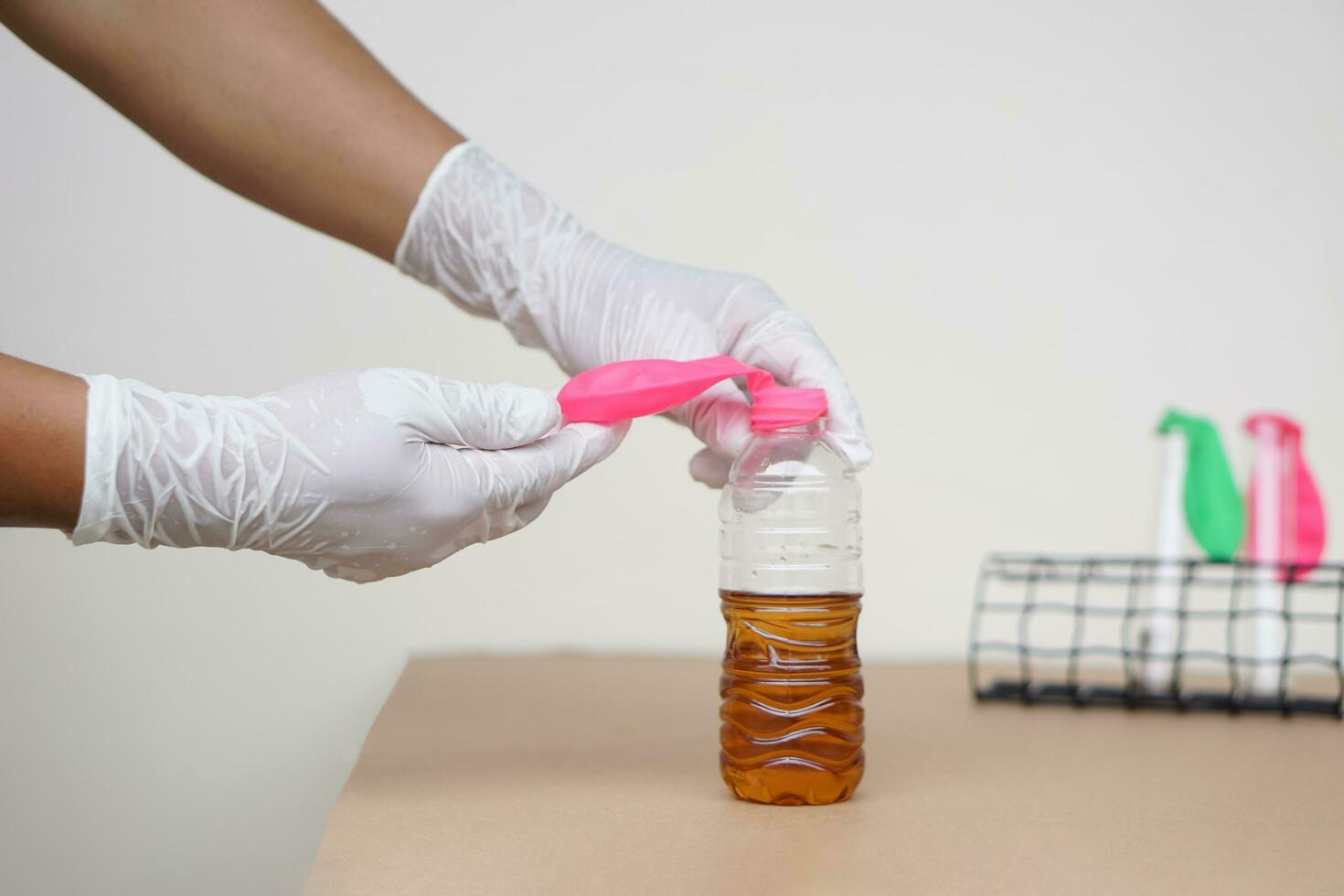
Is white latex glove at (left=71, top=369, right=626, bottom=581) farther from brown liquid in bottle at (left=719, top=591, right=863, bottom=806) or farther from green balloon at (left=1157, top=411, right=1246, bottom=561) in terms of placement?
green balloon at (left=1157, top=411, right=1246, bottom=561)

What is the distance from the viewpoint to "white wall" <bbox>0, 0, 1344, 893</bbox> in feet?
6.34

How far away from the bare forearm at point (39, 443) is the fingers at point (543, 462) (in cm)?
34

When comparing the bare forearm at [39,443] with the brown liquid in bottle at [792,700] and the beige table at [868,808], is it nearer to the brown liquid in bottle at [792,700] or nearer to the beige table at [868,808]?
the beige table at [868,808]

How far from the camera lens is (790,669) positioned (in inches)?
43.6

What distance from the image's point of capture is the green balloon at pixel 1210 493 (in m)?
1.61

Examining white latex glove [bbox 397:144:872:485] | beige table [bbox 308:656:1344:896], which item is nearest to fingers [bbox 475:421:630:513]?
white latex glove [bbox 397:144:872:485]

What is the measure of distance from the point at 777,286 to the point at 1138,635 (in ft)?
2.63

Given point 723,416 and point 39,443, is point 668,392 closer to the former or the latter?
point 723,416

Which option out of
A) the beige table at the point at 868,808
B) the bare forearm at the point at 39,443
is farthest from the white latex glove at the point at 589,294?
the bare forearm at the point at 39,443

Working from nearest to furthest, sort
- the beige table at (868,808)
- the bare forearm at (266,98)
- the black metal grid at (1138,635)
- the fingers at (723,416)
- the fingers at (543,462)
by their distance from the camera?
the beige table at (868,808) → the fingers at (543,462) → the fingers at (723,416) → the bare forearm at (266,98) → the black metal grid at (1138,635)

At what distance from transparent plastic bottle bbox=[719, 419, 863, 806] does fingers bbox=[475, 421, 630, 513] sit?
0.47ft

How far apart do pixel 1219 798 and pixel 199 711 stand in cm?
153

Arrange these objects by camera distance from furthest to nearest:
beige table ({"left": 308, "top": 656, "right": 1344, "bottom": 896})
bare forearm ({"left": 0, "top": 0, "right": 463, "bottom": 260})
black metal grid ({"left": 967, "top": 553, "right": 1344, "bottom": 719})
→ 1. black metal grid ({"left": 967, "top": 553, "right": 1344, "bottom": 719})
2. bare forearm ({"left": 0, "top": 0, "right": 463, "bottom": 260})
3. beige table ({"left": 308, "top": 656, "right": 1344, "bottom": 896})

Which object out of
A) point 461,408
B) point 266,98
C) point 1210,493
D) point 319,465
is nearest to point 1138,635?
point 1210,493
